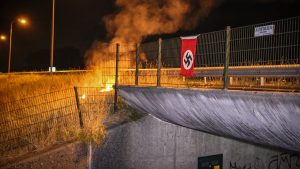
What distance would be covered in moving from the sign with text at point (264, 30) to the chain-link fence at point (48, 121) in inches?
189

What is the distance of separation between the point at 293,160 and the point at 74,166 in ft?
26.9

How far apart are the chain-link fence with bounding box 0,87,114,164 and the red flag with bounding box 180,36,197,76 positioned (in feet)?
9.62

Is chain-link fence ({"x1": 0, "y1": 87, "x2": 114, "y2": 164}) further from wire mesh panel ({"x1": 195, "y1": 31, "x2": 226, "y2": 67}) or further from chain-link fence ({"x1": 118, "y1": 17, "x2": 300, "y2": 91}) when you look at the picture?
wire mesh panel ({"x1": 195, "y1": 31, "x2": 226, "y2": 67})

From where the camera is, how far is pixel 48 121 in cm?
922

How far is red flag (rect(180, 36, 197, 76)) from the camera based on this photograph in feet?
23.3

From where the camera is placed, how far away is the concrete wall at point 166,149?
26.6ft

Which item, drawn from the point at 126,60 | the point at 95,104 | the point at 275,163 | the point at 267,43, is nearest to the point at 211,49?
the point at 267,43

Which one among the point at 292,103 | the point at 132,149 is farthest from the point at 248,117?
the point at 132,149

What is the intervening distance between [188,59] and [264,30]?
1984 millimetres

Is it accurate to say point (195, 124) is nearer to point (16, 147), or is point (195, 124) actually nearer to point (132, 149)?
point (132, 149)

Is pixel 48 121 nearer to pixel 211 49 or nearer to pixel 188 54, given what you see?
pixel 188 54

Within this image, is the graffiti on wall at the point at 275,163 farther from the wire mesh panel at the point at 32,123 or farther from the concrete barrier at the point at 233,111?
the wire mesh panel at the point at 32,123

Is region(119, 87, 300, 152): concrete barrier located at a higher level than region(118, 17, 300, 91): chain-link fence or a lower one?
lower

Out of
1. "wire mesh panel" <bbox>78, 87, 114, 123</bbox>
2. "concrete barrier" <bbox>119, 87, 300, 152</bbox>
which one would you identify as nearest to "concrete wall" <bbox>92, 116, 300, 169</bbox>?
"concrete barrier" <bbox>119, 87, 300, 152</bbox>
